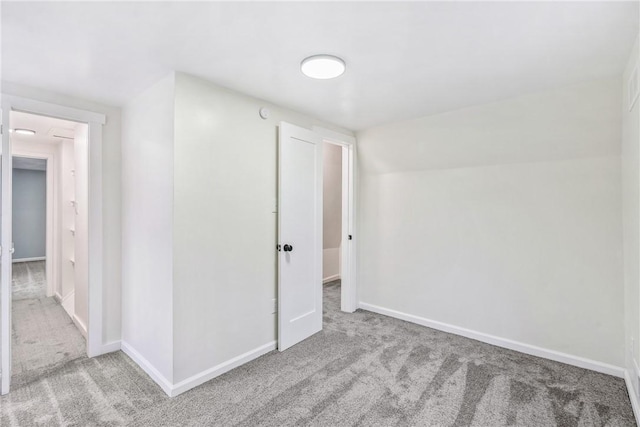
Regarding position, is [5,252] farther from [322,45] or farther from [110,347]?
[322,45]

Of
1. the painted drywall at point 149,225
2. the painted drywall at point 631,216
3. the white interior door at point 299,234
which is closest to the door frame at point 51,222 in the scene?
the painted drywall at point 149,225

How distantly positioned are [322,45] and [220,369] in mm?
2393

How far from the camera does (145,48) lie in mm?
1799

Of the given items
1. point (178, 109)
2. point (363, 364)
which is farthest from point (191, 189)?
point (363, 364)

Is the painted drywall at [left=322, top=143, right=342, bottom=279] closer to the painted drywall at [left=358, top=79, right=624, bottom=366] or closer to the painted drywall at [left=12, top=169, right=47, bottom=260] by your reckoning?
the painted drywall at [left=358, top=79, right=624, bottom=366]

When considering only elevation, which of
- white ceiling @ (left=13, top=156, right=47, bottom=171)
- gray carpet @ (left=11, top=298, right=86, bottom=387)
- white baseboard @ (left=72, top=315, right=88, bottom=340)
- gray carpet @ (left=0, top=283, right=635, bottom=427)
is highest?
white ceiling @ (left=13, top=156, right=47, bottom=171)

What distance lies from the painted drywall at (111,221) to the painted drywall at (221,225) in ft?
3.55

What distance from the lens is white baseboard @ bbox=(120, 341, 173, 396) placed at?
2.15 m

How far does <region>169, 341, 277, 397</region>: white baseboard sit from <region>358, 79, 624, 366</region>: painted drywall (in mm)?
1671

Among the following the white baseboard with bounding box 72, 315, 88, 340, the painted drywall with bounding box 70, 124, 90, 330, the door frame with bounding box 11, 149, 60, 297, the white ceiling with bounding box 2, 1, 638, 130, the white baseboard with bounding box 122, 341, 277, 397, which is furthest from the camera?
the door frame with bounding box 11, 149, 60, 297

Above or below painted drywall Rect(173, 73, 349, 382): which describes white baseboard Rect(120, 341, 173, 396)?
below

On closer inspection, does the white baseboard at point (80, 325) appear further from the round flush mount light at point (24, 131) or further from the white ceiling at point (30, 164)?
the white ceiling at point (30, 164)

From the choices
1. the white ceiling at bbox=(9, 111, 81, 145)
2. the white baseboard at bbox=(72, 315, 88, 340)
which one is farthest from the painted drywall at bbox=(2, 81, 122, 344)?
the white ceiling at bbox=(9, 111, 81, 145)

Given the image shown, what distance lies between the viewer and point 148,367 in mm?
2389
